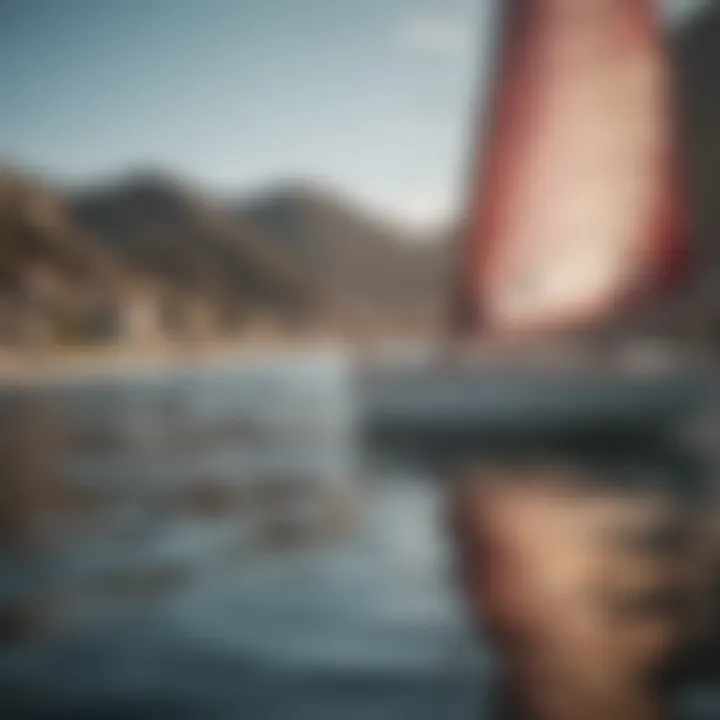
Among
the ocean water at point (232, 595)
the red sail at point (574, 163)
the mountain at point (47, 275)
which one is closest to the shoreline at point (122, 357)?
the mountain at point (47, 275)

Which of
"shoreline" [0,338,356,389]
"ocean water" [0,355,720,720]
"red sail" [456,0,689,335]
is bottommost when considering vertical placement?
"ocean water" [0,355,720,720]

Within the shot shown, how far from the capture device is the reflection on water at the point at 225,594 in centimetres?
266

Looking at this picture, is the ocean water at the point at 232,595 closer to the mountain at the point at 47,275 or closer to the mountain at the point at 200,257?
the mountain at the point at 200,257

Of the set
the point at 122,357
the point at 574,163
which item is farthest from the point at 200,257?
the point at 574,163

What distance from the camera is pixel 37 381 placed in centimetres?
2266

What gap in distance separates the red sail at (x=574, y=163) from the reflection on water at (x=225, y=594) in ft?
5.85

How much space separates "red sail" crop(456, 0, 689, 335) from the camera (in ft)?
21.5

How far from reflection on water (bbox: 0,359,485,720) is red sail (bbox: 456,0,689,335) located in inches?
70.2

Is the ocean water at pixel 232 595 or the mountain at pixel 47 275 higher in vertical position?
the mountain at pixel 47 275

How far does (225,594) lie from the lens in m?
3.73

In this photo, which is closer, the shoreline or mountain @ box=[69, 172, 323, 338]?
mountain @ box=[69, 172, 323, 338]

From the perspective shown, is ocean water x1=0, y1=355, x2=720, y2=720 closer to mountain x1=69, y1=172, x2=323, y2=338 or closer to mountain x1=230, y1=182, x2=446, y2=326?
mountain x1=230, y1=182, x2=446, y2=326

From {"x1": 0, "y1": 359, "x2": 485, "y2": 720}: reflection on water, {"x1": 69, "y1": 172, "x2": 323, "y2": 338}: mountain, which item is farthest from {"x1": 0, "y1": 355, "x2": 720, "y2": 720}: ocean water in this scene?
{"x1": 69, "y1": 172, "x2": 323, "y2": 338}: mountain

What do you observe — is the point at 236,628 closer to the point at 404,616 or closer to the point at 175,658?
the point at 175,658
